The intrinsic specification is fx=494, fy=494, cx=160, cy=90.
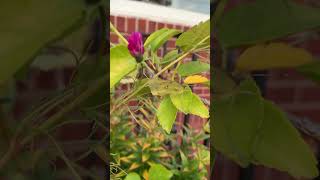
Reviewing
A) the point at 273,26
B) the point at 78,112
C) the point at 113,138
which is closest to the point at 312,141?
the point at 273,26

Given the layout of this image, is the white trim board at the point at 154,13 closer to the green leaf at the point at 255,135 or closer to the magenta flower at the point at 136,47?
the magenta flower at the point at 136,47

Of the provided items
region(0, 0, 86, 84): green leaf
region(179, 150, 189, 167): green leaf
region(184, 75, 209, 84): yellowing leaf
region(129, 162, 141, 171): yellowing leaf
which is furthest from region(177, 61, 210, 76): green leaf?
region(179, 150, 189, 167): green leaf

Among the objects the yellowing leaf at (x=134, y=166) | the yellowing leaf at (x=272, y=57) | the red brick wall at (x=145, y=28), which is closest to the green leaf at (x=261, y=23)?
the yellowing leaf at (x=272, y=57)

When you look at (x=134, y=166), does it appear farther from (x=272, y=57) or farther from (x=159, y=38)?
(x=272, y=57)

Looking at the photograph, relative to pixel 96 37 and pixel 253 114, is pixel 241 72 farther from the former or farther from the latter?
pixel 96 37

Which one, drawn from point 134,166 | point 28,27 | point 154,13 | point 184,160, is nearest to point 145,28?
point 154,13

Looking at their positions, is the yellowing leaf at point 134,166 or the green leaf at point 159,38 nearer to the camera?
the green leaf at point 159,38
